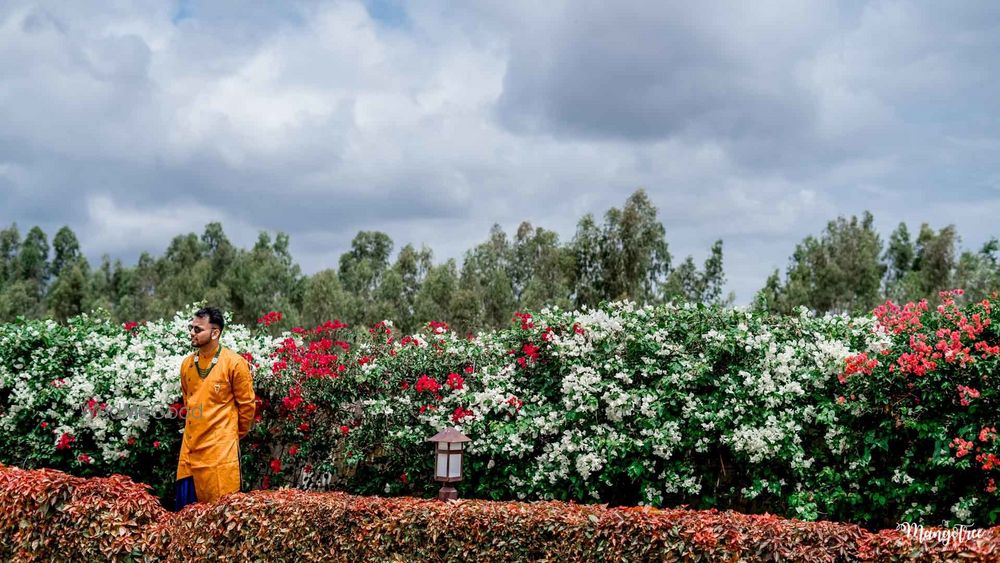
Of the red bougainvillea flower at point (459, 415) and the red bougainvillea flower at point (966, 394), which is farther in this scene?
the red bougainvillea flower at point (459, 415)

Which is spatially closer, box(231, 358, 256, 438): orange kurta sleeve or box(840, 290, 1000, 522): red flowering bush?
box(840, 290, 1000, 522): red flowering bush

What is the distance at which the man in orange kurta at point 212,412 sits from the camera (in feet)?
18.9

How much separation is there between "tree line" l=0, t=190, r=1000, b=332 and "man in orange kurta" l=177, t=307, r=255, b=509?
40.6 feet

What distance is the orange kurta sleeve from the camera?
583 cm

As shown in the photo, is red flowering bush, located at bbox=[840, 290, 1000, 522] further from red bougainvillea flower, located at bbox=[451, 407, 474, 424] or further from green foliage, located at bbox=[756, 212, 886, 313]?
green foliage, located at bbox=[756, 212, 886, 313]

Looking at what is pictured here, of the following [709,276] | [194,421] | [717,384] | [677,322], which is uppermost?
[709,276]

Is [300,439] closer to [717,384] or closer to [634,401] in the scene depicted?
[634,401]

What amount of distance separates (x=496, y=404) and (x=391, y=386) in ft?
3.25

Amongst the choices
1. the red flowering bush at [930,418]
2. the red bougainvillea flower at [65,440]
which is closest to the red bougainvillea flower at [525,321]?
the red flowering bush at [930,418]

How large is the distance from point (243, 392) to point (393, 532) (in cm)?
172

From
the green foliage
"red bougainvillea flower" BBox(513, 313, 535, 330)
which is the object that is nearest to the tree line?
the green foliage

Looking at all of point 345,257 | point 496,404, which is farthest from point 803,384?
point 345,257

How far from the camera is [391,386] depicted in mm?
7062

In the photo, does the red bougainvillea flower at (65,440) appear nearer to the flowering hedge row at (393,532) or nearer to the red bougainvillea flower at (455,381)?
the flowering hedge row at (393,532)
